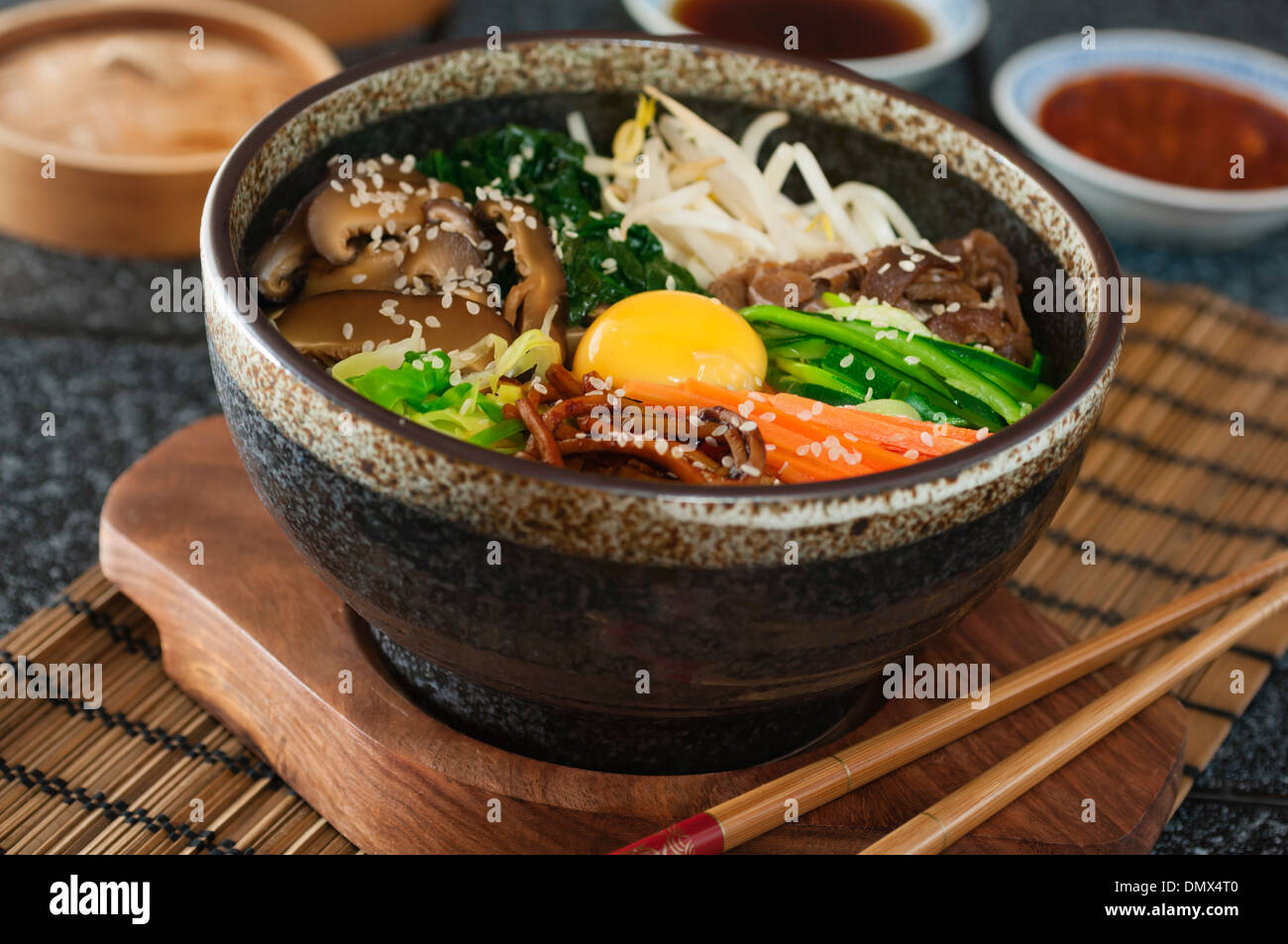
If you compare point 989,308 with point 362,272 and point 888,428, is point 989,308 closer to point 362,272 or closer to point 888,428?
point 888,428

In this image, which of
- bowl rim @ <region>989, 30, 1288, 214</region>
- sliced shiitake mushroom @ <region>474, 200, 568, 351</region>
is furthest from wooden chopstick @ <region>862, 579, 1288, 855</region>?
bowl rim @ <region>989, 30, 1288, 214</region>

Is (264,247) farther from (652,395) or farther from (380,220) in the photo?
(652,395)

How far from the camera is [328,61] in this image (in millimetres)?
3039

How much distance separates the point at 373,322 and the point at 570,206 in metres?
0.48

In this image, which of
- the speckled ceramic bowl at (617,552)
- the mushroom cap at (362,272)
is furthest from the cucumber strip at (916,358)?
the mushroom cap at (362,272)

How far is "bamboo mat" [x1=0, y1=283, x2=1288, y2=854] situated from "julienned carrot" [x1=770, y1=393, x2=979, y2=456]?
614mm

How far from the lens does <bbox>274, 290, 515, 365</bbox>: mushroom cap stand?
1616 mm

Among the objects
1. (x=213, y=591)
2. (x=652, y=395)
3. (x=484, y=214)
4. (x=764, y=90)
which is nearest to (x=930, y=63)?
(x=764, y=90)

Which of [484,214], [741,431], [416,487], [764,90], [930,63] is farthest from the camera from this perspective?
[930,63]

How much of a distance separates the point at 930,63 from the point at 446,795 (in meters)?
2.31

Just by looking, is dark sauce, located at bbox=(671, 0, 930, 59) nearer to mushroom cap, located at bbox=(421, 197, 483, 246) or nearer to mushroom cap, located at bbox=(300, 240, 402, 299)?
mushroom cap, located at bbox=(421, 197, 483, 246)

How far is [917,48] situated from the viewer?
347 cm

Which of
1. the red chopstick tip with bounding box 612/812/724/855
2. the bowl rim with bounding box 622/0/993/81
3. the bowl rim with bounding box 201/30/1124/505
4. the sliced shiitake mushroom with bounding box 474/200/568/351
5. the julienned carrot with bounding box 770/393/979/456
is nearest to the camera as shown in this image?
the bowl rim with bounding box 201/30/1124/505

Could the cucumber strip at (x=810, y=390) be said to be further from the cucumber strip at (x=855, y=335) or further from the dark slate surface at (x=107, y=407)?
the dark slate surface at (x=107, y=407)
